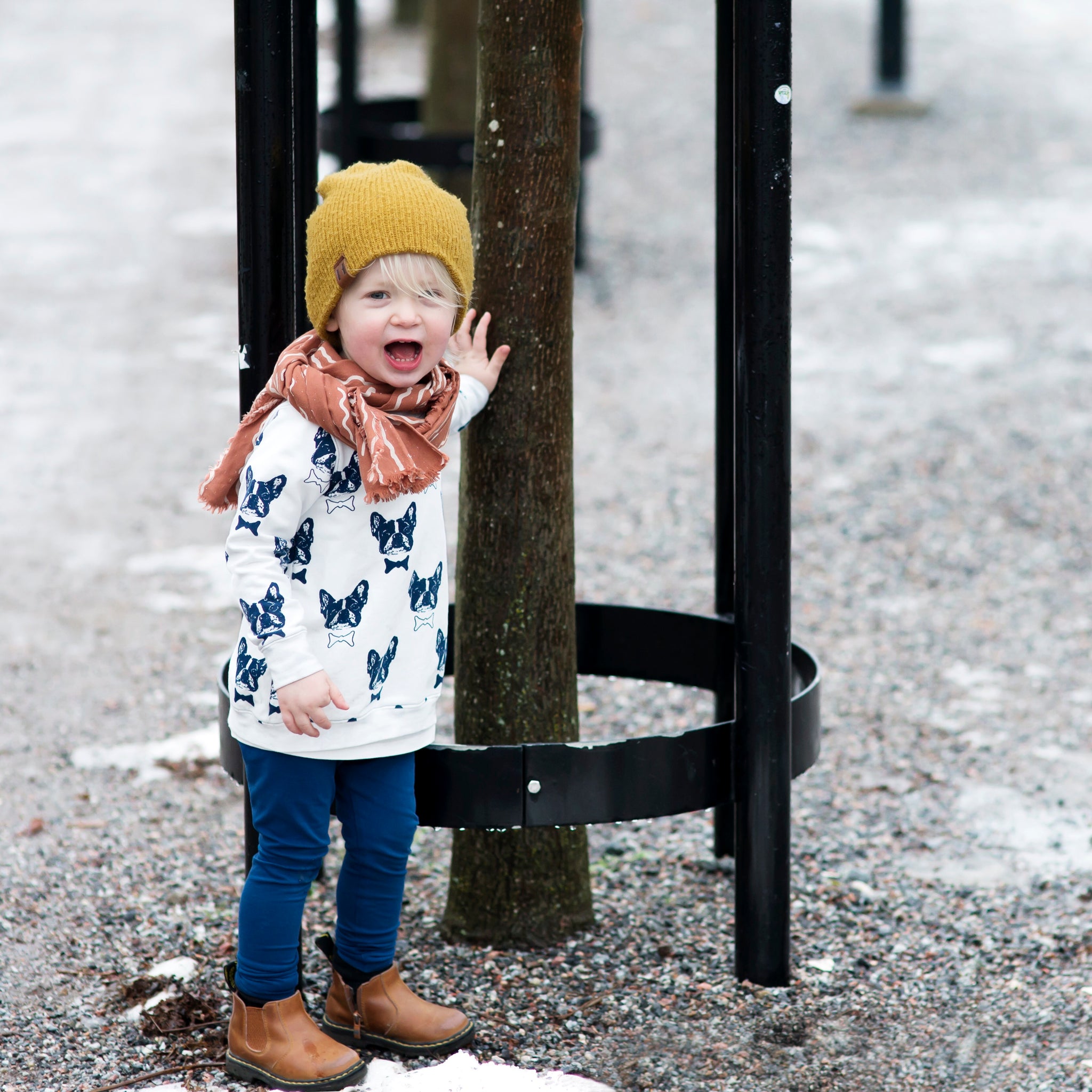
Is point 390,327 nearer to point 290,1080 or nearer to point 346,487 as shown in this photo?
point 346,487

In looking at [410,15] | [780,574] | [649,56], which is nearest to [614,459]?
[780,574]

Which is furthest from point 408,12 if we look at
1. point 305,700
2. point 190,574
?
point 305,700

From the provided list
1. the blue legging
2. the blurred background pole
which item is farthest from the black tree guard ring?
the blurred background pole

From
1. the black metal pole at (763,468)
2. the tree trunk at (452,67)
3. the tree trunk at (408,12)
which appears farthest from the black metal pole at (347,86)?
the tree trunk at (408,12)

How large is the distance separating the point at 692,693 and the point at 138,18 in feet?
40.2

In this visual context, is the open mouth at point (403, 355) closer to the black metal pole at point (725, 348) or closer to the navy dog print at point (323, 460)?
the navy dog print at point (323, 460)

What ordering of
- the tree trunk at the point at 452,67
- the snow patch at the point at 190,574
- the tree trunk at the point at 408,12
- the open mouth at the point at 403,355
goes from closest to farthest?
the open mouth at the point at 403,355
the snow patch at the point at 190,574
the tree trunk at the point at 452,67
the tree trunk at the point at 408,12

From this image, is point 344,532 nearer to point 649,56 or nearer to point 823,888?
point 823,888

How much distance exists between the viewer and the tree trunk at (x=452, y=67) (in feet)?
26.7

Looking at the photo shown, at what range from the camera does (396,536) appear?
250 centimetres

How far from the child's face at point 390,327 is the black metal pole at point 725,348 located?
2.62 feet

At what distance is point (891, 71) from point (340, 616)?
9.34 metres

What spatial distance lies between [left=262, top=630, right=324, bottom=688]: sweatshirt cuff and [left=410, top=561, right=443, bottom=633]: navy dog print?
8.4 inches

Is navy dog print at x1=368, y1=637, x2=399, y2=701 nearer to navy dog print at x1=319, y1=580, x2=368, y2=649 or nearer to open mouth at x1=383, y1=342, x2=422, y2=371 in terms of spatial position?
navy dog print at x1=319, y1=580, x2=368, y2=649
